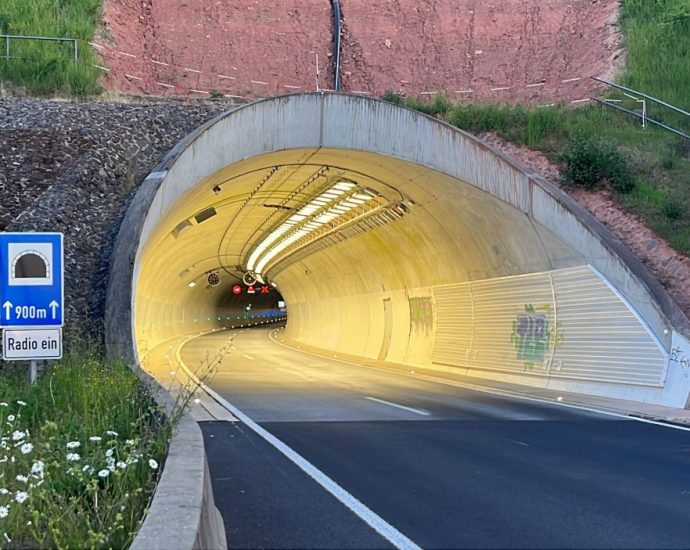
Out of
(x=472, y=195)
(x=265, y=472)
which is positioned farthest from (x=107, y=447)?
(x=472, y=195)

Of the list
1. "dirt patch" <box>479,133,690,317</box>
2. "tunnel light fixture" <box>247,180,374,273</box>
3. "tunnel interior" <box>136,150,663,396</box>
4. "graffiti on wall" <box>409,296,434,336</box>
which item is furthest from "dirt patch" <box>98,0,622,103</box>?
"dirt patch" <box>479,133,690,317</box>

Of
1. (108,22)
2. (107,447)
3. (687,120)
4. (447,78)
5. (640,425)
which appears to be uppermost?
(108,22)

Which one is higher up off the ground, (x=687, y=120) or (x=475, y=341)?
(x=687, y=120)

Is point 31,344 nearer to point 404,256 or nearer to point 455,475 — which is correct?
point 455,475

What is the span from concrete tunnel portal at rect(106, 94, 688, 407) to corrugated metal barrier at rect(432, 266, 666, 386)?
0.04m

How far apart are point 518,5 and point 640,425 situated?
88.1ft

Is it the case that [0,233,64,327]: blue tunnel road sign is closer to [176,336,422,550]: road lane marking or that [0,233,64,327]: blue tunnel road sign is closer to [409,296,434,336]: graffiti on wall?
[176,336,422,550]: road lane marking

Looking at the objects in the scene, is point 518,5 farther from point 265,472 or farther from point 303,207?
point 265,472

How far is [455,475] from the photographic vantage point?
9492mm

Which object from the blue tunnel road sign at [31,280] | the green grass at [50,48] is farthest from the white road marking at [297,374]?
the blue tunnel road sign at [31,280]

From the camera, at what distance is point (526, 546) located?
6535mm

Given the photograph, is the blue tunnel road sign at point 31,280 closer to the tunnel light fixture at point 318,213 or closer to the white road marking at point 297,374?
the white road marking at point 297,374

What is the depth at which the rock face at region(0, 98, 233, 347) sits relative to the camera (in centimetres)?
1714

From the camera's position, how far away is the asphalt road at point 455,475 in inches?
274
